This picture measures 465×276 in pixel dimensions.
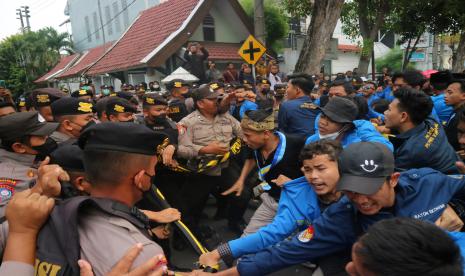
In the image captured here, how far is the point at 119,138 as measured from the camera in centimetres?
146

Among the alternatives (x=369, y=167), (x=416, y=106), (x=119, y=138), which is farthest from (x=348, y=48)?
(x=119, y=138)

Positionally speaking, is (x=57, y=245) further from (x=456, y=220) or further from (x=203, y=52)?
(x=203, y=52)

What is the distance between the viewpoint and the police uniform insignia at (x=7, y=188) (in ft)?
6.86

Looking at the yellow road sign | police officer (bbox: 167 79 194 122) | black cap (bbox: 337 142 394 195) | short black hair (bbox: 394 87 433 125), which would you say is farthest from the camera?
the yellow road sign

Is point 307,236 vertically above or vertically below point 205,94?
below

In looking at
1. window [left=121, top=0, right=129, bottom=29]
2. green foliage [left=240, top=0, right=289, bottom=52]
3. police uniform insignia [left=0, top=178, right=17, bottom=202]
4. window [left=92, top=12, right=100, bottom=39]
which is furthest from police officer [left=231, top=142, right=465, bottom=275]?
window [left=92, top=12, right=100, bottom=39]

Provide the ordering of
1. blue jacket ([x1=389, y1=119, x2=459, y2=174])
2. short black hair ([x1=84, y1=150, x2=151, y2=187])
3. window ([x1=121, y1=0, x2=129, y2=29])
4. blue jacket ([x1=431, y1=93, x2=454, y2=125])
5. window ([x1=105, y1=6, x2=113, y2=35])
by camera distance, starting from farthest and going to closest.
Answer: window ([x1=105, y1=6, x2=113, y2=35]), window ([x1=121, y1=0, x2=129, y2=29]), blue jacket ([x1=431, y1=93, x2=454, y2=125]), blue jacket ([x1=389, y1=119, x2=459, y2=174]), short black hair ([x1=84, y1=150, x2=151, y2=187])

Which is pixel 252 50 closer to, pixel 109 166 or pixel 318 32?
pixel 318 32

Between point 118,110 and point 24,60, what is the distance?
34538 millimetres

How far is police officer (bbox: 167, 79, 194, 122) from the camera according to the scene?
5676 millimetres

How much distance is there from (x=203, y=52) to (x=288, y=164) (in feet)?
27.6

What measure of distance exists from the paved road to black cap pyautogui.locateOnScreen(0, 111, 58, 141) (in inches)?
84.4

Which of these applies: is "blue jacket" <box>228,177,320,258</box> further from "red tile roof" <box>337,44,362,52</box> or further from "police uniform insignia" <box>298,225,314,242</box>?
"red tile roof" <box>337,44,362,52</box>

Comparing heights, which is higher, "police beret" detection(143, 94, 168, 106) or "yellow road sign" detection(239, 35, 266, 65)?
"yellow road sign" detection(239, 35, 266, 65)
